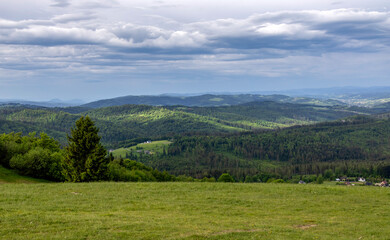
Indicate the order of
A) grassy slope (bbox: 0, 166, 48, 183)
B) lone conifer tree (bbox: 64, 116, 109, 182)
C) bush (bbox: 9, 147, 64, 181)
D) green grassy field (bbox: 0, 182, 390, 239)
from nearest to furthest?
green grassy field (bbox: 0, 182, 390, 239) → lone conifer tree (bbox: 64, 116, 109, 182) → grassy slope (bbox: 0, 166, 48, 183) → bush (bbox: 9, 147, 64, 181)

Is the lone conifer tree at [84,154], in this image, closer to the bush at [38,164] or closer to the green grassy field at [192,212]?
the bush at [38,164]

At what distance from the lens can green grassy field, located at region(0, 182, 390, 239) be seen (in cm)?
2372

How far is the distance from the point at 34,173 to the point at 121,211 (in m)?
44.4

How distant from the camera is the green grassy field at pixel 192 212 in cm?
2372

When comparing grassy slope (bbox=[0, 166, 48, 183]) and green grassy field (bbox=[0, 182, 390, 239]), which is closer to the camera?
green grassy field (bbox=[0, 182, 390, 239])

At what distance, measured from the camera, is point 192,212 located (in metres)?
33.1

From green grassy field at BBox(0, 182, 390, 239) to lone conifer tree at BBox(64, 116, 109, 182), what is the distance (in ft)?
33.3

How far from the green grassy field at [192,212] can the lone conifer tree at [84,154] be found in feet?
33.3

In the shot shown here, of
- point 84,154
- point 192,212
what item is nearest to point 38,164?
point 84,154

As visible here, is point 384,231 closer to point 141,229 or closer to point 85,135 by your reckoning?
point 141,229

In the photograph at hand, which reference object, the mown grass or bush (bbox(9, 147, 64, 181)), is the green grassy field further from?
bush (bbox(9, 147, 64, 181))

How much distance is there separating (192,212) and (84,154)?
32.0 metres

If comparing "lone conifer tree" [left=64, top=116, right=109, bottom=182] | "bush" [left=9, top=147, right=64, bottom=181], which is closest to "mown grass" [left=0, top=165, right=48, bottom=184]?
"bush" [left=9, top=147, right=64, bottom=181]

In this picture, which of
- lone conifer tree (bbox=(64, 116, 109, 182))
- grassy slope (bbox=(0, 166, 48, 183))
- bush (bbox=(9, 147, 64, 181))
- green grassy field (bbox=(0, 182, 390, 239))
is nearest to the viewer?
green grassy field (bbox=(0, 182, 390, 239))
